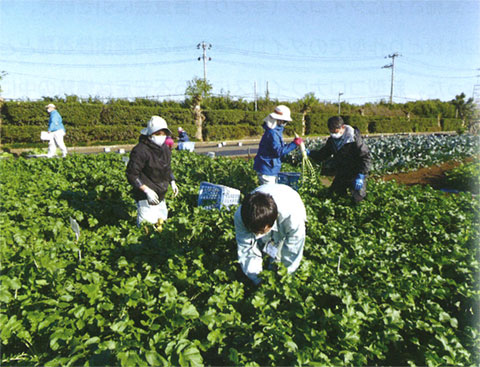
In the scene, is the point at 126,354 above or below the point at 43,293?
above

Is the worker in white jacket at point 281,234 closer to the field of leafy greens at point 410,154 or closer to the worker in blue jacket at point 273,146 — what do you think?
the worker in blue jacket at point 273,146

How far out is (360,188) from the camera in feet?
15.4

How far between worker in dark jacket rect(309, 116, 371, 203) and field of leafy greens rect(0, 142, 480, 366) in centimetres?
46

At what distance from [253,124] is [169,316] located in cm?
2750

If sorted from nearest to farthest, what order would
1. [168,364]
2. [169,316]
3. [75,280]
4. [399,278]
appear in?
1. [168,364]
2. [169,316]
3. [399,278]
4. [75,280]

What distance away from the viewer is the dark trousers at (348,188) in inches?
185

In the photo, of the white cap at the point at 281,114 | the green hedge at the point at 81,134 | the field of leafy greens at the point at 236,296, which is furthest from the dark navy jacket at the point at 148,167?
the green hedge at the point at 81,134

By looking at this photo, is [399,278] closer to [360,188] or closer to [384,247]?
[384,247]

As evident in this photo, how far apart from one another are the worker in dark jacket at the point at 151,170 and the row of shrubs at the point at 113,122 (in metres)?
18.3

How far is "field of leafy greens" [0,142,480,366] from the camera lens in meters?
1.98

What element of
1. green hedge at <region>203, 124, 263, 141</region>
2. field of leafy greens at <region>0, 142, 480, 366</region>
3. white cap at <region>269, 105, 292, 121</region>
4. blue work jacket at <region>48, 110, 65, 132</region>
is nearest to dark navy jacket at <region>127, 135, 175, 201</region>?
field of leafy greens at <region>0, 142, 480, 366</region>

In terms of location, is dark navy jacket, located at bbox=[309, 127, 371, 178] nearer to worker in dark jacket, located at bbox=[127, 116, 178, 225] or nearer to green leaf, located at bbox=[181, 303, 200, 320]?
worker in dark jacket, located at bbox=[127, 116, 178, 225]

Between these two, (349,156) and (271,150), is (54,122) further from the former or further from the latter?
(349,156)

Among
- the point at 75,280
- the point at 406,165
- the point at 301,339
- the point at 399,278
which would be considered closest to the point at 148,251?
the point at 75,280
